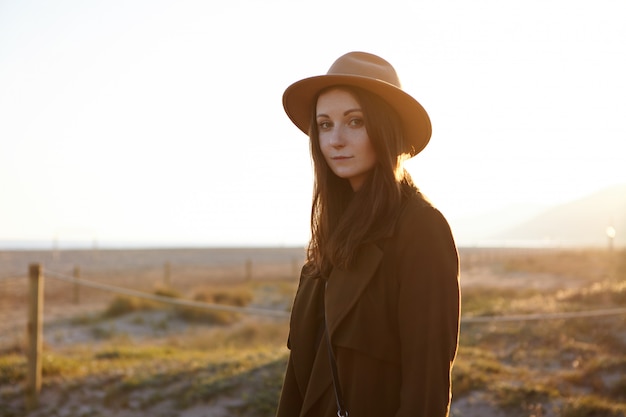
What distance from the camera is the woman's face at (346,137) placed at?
1.83m

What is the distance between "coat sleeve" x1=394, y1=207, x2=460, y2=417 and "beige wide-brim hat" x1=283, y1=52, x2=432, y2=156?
0.37 metres

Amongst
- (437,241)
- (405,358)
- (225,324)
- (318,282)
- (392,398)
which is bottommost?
(225,324)

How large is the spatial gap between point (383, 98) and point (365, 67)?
0.11 m

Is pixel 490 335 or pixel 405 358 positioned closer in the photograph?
pixel 405 358

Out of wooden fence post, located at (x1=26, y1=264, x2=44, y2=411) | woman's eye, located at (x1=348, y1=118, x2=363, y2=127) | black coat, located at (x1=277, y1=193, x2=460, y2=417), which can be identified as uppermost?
woman's eye, located at (x1=348, y1=118, x2=363, y2=127)

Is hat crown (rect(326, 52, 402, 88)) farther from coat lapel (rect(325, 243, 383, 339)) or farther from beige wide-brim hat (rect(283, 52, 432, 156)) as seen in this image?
coat lapel (rect(325, 243, 383, 339))

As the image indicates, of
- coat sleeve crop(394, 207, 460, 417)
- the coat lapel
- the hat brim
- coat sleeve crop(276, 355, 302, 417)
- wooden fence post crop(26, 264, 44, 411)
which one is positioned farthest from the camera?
wooden fence post crop(26, 264, 44, 411)

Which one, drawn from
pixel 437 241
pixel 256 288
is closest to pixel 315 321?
pixel 437 241

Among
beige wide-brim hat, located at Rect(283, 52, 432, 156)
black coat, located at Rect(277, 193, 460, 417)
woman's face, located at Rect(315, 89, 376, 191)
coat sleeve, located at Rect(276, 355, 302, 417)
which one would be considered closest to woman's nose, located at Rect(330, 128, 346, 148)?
woman's face, located at Rect(315, 89, 376, 191)

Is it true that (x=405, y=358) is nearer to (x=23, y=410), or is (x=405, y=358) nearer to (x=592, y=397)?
(x=592, y=397)

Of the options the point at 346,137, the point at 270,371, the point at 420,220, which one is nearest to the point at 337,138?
the point at 346,137

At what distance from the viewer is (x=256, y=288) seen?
63.9 feet

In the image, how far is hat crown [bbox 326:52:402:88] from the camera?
72.6 inches

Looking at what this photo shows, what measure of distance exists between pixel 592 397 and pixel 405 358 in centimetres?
438
